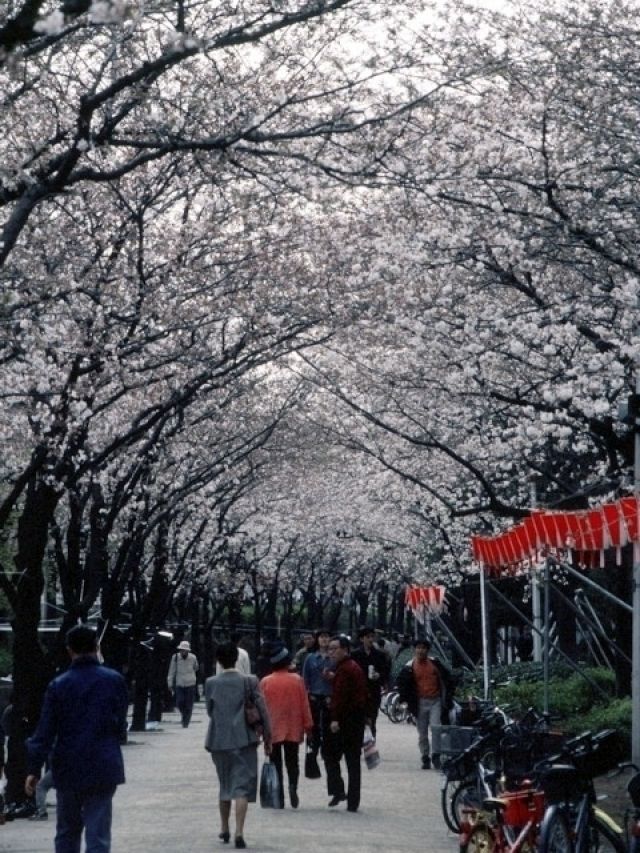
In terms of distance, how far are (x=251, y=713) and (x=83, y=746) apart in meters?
4.77

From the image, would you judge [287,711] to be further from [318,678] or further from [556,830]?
[556,830]

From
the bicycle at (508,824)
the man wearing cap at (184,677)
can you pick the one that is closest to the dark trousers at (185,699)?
the man wearing cap at (184,677)

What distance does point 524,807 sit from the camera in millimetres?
11227

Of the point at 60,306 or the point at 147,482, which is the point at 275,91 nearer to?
the point at 60,306

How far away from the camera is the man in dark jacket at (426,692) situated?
23.3 m

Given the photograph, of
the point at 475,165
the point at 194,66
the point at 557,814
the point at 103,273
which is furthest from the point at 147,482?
the point at 557,814

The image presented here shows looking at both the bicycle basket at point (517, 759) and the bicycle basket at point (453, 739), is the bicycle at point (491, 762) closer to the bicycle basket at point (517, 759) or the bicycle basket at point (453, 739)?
the bicycle basket at point (517, 759)

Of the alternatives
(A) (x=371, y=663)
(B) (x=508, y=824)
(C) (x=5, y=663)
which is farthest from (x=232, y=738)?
(C) (x=5, y=663)

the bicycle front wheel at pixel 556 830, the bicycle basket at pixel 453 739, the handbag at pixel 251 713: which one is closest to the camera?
the bicycle front wheel at pixel 556 830

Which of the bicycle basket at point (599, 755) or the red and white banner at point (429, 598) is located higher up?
the red and white banner at point (429, 598)

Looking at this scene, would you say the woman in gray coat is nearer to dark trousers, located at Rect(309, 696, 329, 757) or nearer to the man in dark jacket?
dark trousers, located at Rect(309, 696, 329, 757)

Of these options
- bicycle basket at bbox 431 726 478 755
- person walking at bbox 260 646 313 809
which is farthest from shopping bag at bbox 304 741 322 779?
bicycle basket at bbox 431 726 478 755

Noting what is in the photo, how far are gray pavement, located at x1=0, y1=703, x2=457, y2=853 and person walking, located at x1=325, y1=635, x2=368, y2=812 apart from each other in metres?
0.34

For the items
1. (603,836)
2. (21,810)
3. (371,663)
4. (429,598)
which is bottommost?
(21,810)
